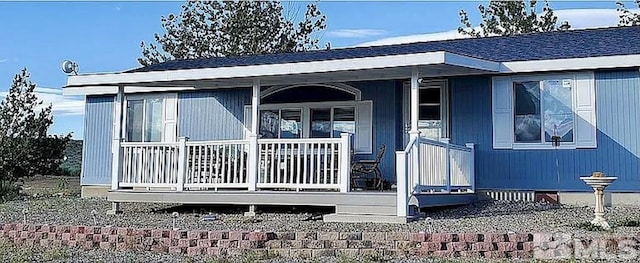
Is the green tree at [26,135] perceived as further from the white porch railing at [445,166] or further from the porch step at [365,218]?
the white porch railing at [445,166]

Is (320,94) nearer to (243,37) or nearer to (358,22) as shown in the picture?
(358,22)

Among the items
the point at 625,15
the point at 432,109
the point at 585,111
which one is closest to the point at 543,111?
the point at 585,111

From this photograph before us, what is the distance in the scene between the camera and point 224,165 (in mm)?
9867

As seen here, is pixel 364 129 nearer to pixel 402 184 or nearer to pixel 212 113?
pixel 212 113

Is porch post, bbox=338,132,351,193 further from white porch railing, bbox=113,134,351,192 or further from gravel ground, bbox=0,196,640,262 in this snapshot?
gravel ground, bbox=0,196,640,262

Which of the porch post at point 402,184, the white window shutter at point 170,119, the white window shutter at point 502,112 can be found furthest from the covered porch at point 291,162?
the white window shutter at point 170,119

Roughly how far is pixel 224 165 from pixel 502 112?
436cm

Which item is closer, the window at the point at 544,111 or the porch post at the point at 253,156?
the porch post at the point at 253,156

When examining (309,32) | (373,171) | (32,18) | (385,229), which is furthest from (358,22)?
(385,229)

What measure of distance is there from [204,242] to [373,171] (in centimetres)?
416

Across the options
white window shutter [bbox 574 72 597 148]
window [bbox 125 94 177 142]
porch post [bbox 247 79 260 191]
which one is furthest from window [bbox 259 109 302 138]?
white window shutter [bbox 574 72 597 148]

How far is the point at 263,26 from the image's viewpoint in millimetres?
29172

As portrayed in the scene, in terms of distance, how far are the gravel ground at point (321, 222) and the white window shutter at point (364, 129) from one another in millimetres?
1798

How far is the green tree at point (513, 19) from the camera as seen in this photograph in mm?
27516
